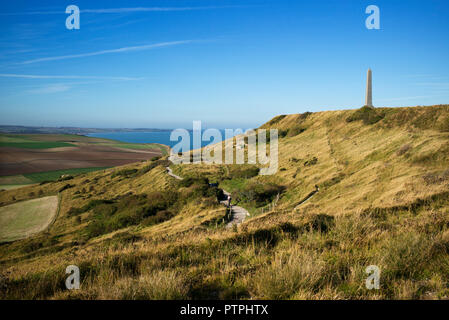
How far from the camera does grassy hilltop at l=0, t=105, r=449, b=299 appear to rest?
3785mm

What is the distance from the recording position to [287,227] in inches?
267

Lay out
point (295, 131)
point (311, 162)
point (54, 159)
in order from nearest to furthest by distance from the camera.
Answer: point (311, 162)
point (295, 131)
point (54, 159)

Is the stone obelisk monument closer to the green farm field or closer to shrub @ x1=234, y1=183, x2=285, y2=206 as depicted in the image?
shrub @ x1=234, y1=183, x2=285, y2=206

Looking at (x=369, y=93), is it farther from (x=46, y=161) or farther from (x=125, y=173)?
(x=46, y=161)

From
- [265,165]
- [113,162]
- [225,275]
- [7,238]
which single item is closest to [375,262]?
[225,275]

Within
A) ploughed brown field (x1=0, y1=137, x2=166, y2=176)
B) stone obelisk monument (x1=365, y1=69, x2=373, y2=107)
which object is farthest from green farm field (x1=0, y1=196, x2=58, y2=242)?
stone obelisk monument (x1=365, y1=69, x2=373, y2=107)

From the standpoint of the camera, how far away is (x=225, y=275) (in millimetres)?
4176

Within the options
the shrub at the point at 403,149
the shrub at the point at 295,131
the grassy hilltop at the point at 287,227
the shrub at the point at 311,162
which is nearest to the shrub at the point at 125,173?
the grassy hilltop at the point at 287,227

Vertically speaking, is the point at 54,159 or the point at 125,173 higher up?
the point at 54,159

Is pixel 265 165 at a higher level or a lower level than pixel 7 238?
higher

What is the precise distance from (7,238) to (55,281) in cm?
4505

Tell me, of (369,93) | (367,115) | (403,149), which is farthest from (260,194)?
(369,93)

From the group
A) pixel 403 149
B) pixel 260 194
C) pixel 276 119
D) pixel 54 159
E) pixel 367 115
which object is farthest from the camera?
pixel 54 159
